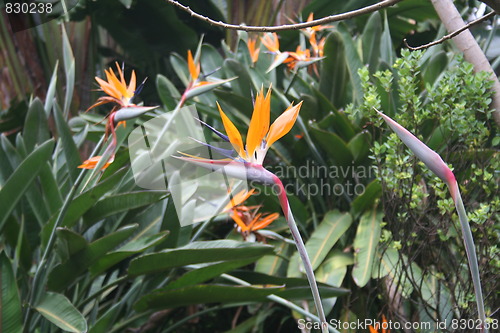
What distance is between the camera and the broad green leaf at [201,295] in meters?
1.33

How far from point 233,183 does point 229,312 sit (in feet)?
2.23

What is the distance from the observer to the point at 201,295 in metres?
1.36

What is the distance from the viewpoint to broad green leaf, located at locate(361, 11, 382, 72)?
1.95m

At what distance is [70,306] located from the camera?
1.25 m

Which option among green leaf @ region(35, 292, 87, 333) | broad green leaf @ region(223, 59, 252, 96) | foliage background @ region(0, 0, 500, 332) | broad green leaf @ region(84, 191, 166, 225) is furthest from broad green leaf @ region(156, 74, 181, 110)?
green leaf @ region(35, 292, 87, 333)

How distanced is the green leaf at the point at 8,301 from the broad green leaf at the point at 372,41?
1.32m

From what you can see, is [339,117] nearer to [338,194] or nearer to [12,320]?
[338,194]

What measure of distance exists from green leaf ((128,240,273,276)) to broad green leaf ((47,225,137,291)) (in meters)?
0.07

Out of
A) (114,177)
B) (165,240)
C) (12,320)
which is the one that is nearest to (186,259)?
(165,240)

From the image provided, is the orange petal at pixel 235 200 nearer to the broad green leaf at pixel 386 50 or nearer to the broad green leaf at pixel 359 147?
the broad green leaf at pixel 359 147

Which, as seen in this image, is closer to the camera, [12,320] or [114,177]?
[12,320]

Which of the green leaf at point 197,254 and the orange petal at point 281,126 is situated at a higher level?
the orange petal at point 281,126

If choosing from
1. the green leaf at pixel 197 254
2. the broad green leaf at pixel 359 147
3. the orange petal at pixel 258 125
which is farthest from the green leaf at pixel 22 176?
the orange petal at pixel 258 125

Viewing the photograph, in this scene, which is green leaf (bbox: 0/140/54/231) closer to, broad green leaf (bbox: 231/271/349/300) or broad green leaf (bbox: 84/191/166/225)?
broad green leaf (bbox: 84/191/166/225)
